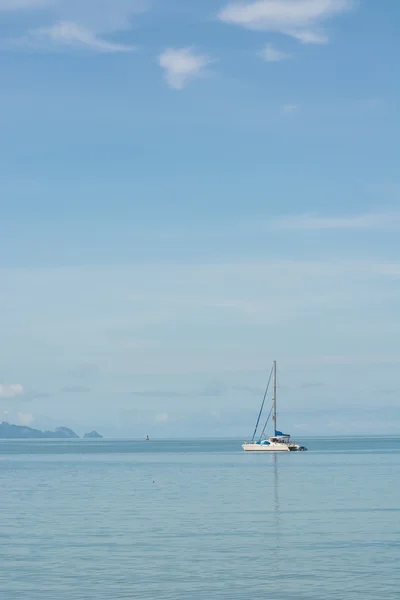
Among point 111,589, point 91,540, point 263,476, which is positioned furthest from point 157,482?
point 111,589

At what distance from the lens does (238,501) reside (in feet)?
323

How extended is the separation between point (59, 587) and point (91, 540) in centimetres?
1661

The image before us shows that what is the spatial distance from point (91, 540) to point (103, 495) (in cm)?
3952

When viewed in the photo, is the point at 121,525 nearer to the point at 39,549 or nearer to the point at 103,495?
the point at 39,549

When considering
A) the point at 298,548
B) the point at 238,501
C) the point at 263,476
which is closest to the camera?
the point at 298,548

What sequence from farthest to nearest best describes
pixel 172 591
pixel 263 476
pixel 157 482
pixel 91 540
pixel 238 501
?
pixel 263 476 → pixel 157 482 → pixel 238 501 → pixel 91 540 → pixel 172 591

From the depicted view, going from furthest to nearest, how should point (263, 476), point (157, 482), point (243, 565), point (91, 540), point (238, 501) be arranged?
point (263, 476) < point (157, 482) < point (238, 501) < point (91, 540) < point (243, 565)

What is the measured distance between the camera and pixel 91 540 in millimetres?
67312

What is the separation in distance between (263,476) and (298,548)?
3183 inches

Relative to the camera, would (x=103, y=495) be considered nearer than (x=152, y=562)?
No

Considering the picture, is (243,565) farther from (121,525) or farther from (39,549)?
(121,525)

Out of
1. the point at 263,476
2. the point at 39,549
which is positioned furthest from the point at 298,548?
the point at 263,476

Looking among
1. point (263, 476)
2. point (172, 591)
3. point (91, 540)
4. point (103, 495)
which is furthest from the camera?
point (263, 476)

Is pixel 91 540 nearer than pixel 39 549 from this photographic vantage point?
No
